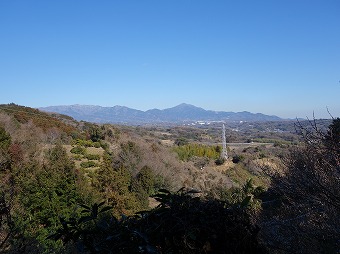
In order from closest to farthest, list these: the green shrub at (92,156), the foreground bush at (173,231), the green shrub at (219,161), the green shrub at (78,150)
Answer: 1. the foreground bush at (173,231)
2. the green shrub at (92,156)
3. the green shrub at (78,150)
4. the green shrub at (219,161)

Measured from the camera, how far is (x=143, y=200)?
19344mm

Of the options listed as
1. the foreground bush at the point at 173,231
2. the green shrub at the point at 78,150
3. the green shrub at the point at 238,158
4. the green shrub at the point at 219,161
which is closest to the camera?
the foreground bush at the point at 173,231

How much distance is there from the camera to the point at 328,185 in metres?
5.38

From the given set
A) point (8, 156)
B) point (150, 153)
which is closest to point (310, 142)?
point (8, 156)

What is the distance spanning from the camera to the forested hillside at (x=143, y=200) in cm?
150

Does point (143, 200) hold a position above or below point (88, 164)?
below

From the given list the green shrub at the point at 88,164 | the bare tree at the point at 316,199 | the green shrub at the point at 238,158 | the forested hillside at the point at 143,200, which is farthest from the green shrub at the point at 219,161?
the bare tree at the point at 316,199

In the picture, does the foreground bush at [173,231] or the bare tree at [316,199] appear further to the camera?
the bare tree at [316,199]

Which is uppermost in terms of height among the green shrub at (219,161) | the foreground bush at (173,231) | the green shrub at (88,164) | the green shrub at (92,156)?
the foreground bush at (173,231)

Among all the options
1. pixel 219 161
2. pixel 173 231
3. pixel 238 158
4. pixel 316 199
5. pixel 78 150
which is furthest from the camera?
pixel 238 158

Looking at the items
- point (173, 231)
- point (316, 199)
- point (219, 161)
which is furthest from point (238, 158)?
point (173, 231)

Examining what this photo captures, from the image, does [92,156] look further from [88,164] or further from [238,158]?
[238,158]

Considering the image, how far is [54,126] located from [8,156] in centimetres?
1586

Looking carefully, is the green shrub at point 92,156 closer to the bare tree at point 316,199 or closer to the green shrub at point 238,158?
the bare tree at point 316,199
